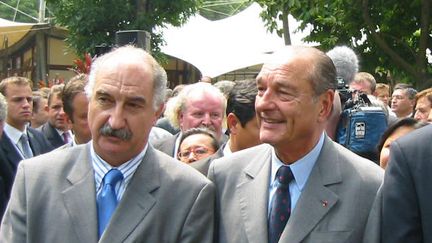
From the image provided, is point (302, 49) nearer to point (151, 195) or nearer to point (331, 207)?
point (331, 207)

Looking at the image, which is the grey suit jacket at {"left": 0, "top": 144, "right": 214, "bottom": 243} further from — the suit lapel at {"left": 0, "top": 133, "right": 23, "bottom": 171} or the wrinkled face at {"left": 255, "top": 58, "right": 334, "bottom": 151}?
the suit lapel at {"left": 0, "top": 133, "right": 23, "bottom": 171}

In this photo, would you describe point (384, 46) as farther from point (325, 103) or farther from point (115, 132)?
point (115, 132)

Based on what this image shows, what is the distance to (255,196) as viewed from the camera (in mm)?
2896

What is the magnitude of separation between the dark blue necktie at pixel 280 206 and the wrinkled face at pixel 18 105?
4812 millimetres

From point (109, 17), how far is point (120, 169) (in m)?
16.9

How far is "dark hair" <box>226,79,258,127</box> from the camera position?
13.8 ft

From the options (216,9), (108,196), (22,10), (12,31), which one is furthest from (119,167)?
(22,10)

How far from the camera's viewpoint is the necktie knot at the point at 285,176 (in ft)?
9.50

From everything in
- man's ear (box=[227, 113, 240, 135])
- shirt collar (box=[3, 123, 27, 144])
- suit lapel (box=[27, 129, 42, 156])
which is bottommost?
suit lapel (box=[27, 129, 42, 156])

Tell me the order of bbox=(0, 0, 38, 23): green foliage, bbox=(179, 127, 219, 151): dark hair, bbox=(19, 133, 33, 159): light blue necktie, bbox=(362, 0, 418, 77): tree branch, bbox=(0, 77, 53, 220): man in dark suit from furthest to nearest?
bbox=(0, 0, 38, 23): green foliage
bbox=(362, 0, 418, 77): tree branch
bbox=(0, 77, 53, 220): man in dark suit
bbox=(19, 133, 33, 159): light blue necktie
bbox=(179, 127, 219, 151): dark hair

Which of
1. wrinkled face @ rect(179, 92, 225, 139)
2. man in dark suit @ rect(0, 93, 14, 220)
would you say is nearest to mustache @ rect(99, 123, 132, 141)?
wrinkled face @ rect(179, 92, 225, 139)

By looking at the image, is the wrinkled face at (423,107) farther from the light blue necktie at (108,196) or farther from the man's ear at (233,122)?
the light blue necktie at (108,196)

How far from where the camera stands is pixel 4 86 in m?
7.64

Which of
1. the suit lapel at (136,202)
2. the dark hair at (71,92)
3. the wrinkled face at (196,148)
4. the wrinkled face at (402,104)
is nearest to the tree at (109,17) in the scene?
the wrinkled face at (402,104)
